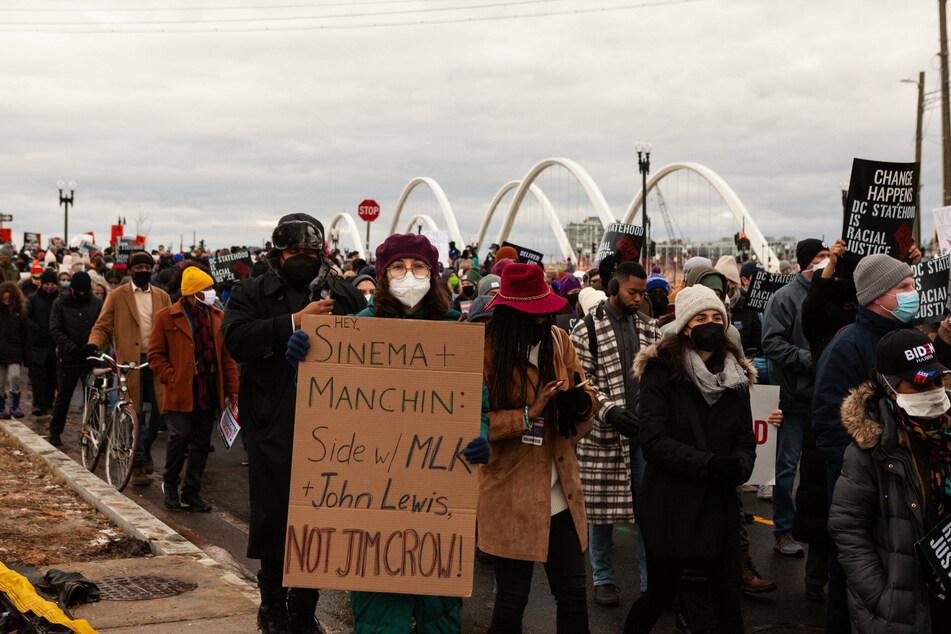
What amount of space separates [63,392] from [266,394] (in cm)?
801

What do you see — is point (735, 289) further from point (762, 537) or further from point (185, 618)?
point (185, 618)

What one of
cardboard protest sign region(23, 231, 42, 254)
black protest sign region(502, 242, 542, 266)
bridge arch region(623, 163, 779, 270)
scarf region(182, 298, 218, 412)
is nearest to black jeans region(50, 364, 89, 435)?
scarf region(182, 298, 218, 412)

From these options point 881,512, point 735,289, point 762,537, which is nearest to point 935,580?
point 881,512

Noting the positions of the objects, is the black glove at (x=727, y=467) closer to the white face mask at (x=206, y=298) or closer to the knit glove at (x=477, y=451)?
the knit glove at (x=477, y=451)

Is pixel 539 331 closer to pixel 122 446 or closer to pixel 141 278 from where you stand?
pixel 122 446

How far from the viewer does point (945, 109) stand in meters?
25.1

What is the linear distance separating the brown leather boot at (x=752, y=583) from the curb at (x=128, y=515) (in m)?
3.05

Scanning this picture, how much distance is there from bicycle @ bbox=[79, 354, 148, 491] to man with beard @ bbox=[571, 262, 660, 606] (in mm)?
4617

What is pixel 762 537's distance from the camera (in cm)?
797

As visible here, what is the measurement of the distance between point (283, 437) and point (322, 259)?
0.88 m

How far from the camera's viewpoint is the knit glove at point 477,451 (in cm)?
399

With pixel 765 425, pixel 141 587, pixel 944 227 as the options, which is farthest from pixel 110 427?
pixel 944 227

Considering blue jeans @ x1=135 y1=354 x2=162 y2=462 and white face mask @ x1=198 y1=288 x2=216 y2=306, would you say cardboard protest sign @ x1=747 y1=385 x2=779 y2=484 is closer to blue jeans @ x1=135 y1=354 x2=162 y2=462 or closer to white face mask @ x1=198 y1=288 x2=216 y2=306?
white face mask @ x1=198 y1=288 x2=216 y2=306

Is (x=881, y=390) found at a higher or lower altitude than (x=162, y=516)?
higher
